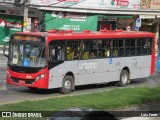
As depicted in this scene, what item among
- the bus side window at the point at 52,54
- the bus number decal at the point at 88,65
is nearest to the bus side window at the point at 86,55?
the bus number decal at the point at 88,65

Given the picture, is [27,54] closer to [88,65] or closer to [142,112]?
[88,65]

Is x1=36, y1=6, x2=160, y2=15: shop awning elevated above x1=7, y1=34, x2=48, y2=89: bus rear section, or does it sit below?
above

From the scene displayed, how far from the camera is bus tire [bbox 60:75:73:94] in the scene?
790 inches

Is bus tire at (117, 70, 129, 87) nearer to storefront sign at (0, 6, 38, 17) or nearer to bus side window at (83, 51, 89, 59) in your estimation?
bus side window at (83, 51, 89, 59)

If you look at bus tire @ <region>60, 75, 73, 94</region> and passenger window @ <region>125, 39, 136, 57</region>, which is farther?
passenger window @ <region>125, 39, 136, 57</region>

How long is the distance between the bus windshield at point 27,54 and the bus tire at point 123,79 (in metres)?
5.78

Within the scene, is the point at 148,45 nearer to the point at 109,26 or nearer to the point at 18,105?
the point at 18,105

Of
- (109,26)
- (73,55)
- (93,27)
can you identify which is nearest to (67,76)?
(73,55)

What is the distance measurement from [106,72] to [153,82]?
4679mm

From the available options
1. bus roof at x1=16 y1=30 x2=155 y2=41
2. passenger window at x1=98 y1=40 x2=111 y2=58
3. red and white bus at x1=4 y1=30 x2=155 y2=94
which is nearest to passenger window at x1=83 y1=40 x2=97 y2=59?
red and white bus at x1=4 y1=30 x2=155 y2=94

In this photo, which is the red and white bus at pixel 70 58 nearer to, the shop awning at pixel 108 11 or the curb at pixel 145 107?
the curb at pixel 145 107

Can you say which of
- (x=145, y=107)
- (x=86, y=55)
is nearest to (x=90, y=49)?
(x=86, y=55)

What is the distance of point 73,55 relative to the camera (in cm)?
2039

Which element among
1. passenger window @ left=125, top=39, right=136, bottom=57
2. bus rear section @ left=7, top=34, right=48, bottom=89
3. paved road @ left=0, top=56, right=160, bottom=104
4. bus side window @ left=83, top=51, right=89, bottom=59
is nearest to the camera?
paved road @ left=0, top=56, right=160, bottom=104
